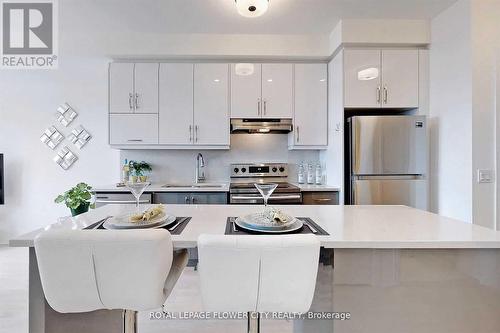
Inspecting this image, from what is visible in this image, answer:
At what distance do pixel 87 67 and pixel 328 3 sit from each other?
3.00 m

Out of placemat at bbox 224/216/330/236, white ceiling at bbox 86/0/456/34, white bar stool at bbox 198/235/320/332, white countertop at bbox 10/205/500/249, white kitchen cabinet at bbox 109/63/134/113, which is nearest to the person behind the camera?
white bar stool at bbox 198/235/320/332

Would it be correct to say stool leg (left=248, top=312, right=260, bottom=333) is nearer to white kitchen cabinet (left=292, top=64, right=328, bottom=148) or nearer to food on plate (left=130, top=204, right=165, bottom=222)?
food on plate (left=130, top=204, right=165, bottom=222)

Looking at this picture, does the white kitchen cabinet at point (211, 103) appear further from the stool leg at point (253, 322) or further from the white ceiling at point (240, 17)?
the stool leg at point (253, 322)

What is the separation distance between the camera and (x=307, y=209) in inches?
67.9

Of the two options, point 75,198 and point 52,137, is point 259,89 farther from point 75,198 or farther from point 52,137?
point 52,137

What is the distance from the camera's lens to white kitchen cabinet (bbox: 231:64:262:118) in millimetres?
3115

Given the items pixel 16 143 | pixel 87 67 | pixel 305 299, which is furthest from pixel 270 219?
pixel 16 143

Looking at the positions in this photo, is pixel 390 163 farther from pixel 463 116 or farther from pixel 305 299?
pixel 305 299

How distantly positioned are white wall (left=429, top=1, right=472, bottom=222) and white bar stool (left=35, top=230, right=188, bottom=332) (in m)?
2.53

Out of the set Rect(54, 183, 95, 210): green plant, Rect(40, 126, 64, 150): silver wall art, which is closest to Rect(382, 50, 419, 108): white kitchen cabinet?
Rect(54, 183, 95, 210): green plant

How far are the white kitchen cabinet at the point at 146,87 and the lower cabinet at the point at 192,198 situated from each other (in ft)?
3.20

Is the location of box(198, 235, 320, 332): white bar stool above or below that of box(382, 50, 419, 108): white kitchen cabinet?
below

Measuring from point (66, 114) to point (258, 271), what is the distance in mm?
3710

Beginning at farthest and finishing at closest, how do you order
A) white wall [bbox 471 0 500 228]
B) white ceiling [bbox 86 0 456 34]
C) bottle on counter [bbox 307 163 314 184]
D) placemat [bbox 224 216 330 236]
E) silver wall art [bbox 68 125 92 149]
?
silver wall art [bbox 68 125 92 149] → bottle on counter [bbox 307 163 314 184] → white ceiling [bbox 86 0 456 34] → white wall [bbox 471 0 500 228] → placemat [bbox 224 216 330 236]
